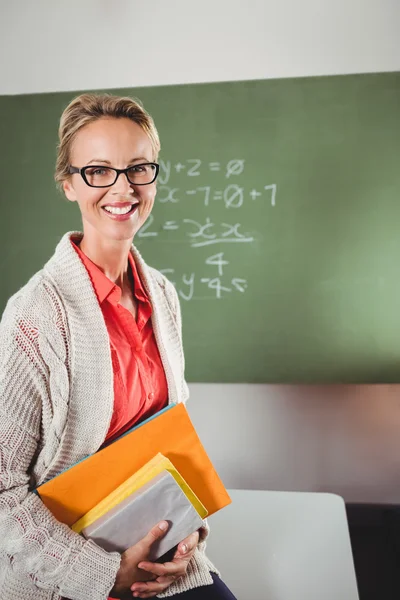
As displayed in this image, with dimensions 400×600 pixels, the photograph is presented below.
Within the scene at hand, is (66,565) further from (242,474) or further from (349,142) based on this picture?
(349,142)

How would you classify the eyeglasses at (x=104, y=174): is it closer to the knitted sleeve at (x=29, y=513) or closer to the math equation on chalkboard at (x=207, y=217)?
the knitted sleeve at (x=29, y=513)

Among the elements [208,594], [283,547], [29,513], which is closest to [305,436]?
[283,547]

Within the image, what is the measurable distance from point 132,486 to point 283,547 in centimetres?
66

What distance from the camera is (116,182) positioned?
0.95 m

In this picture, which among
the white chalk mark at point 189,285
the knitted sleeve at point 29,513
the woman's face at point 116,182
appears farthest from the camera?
the white chalk mark at point 189,285

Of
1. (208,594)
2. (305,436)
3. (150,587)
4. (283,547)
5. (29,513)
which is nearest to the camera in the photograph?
(29,513)

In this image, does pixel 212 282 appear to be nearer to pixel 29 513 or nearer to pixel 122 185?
pixel 122 185

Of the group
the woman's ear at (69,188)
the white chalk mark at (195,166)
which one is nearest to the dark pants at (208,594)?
the woman's ear at (69,188)

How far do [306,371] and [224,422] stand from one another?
498 mm

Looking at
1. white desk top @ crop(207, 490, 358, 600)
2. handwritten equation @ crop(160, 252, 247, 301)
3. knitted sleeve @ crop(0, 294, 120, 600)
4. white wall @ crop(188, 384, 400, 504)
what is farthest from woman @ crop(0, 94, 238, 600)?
white wall @ crop(188, 384, 400, 504)

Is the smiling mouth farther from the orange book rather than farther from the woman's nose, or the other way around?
the orange book

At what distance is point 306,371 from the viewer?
1.94 m

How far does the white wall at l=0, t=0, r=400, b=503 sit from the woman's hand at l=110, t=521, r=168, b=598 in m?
1.32

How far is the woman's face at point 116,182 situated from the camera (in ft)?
3.09
